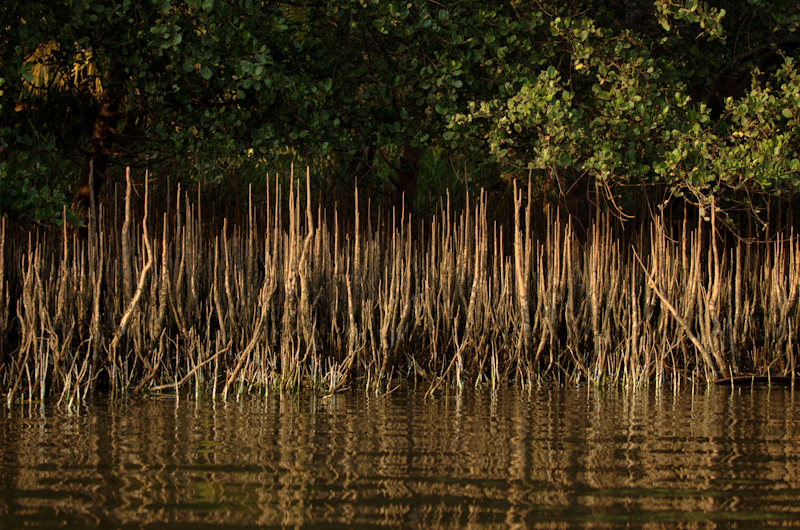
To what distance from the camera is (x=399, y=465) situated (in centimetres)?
343

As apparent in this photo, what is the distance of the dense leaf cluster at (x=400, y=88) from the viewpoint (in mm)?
6438

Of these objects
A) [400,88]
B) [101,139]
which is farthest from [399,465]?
[101,139]

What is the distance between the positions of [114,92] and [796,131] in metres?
5.14

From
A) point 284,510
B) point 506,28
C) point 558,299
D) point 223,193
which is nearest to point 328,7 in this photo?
point 506,28

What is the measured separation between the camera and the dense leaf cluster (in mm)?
6438

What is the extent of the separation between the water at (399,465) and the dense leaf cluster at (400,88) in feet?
7.28

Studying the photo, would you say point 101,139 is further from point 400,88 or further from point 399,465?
point 399,465

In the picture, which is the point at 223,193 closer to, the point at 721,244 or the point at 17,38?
the point at 17,38

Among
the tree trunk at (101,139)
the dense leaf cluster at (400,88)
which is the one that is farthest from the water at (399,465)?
the tree trunk at (101,139)

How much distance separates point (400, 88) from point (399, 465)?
180 inches

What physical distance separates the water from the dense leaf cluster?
2219 millimetres

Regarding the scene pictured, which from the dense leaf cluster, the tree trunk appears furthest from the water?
the tree trunk

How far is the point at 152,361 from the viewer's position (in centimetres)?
555

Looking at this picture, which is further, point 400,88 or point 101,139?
point 101,139
